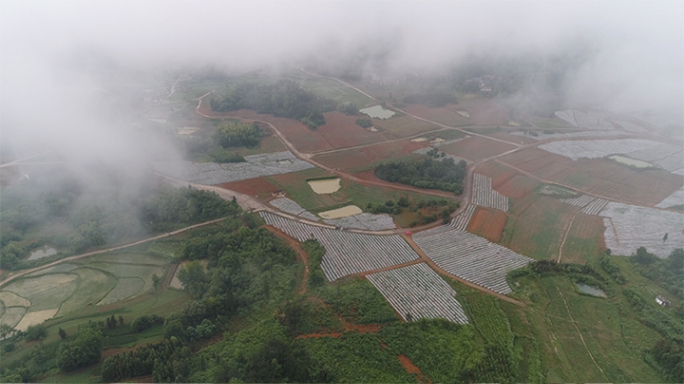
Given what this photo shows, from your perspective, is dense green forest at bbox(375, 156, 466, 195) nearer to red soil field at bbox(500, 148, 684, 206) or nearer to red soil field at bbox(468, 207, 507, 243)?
red soil field at bbox(468, 207, 507, 243)

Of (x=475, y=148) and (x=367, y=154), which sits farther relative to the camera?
(x=475, y=148)

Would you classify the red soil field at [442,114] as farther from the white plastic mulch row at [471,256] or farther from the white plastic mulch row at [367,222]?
the white plastic mulch row at [471,256]

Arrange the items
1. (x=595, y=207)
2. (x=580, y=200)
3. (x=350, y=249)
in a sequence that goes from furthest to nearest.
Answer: (x=580, y=200), (x=595, y=207), (x=350, y=249)

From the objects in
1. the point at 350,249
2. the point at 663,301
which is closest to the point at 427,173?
the point at 350,249

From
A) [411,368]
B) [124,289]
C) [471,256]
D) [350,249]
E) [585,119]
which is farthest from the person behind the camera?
[585,119]

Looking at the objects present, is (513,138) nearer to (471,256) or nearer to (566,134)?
(566,134)

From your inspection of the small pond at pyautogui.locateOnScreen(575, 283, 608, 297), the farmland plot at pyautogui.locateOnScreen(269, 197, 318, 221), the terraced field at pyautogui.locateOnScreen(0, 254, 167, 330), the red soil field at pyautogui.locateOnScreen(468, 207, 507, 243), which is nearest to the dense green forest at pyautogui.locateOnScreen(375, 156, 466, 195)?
the red soil field at pyautogui.locateOnScreen(468, 207, 507, 243)
